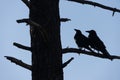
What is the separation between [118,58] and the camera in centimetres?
479

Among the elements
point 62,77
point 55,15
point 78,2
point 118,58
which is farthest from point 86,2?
point 62,77

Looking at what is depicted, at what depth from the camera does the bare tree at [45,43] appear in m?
4.00

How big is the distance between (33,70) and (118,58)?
1.39 meters

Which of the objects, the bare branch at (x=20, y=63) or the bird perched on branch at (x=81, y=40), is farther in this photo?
the bird perched on branch at (x=81, y=40)

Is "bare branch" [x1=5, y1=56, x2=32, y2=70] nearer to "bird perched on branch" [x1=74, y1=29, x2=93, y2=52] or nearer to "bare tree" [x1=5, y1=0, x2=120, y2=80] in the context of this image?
"bare tree" [x1=5, y1=0, x2=120, y2=80]

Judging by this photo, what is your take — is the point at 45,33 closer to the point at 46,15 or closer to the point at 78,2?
the point at 46,15

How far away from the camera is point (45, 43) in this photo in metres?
4.09

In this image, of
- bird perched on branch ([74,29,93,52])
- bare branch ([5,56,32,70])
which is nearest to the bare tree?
bare branch ([5,56,32,70])

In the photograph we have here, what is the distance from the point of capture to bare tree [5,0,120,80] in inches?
157

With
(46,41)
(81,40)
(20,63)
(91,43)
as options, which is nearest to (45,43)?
(46,41)

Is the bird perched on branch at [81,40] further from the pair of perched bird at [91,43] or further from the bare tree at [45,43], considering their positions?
the bare tree at [45,43]

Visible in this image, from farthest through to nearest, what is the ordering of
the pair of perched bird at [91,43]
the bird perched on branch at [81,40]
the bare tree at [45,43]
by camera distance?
the bird perched on branch at [81,40] < the pair of perched bird at [91,43] < the bare tree at [45,43]

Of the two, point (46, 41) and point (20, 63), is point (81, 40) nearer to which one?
point (46, 41)

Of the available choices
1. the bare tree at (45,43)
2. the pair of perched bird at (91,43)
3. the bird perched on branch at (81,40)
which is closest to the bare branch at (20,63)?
the bare tree at (45,43)
